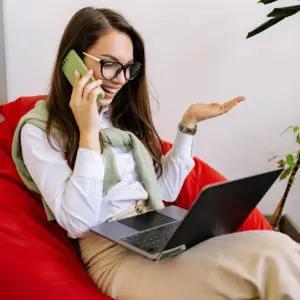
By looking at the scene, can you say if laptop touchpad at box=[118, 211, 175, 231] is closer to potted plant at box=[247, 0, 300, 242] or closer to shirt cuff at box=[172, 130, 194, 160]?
shirt cuff at box=[172, 130, 194, 160]

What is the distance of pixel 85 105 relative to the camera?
1034 millimetres

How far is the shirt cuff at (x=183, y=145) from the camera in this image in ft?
4.35

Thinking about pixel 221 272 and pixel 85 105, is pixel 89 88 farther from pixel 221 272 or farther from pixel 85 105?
pixel 221 272

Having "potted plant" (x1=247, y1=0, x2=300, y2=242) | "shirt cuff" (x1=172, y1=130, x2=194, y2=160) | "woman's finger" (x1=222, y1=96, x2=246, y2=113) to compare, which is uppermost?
"woman's finger" (x1=222, y1=96, x2=246, y2=113)

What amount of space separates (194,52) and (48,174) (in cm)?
107

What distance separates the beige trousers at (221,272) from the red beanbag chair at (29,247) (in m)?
0.10

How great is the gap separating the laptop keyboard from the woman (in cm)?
4

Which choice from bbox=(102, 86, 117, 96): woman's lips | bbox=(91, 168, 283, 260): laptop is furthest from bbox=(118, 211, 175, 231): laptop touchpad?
bbox=(102, 86, 117, 96): woman's lips

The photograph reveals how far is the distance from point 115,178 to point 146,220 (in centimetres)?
14

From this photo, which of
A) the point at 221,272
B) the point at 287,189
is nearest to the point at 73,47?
the point at 221,272

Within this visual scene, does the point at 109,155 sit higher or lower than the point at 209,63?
lower

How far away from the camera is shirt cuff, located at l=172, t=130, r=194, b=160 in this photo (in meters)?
1.33

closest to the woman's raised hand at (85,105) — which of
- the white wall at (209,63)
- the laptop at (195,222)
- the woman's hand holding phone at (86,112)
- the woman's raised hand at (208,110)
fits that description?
the woman's hand holding phone at (86,112)

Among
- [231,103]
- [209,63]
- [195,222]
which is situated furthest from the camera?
[209,63]
